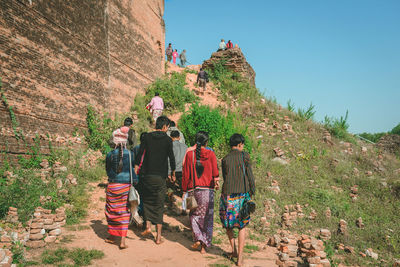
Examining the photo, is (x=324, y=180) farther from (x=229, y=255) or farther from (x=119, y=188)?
(x=119, y=188)

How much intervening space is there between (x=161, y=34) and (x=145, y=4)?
2035mm

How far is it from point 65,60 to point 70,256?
6.11 meters

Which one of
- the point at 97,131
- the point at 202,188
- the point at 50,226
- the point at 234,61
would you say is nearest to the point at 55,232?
the point at 50,226

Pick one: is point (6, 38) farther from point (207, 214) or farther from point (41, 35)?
point (207, 214)

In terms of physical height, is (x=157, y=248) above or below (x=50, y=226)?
below

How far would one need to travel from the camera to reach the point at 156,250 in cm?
389

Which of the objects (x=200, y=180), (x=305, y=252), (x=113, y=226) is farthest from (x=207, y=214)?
(x=305, y=252)

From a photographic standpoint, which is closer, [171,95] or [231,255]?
[231,255]

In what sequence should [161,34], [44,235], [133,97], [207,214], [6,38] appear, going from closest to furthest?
1. [44,235]
2. [207,214]
3. [6,38]
4. [133,97]
5. [161,34]

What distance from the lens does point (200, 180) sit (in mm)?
4082

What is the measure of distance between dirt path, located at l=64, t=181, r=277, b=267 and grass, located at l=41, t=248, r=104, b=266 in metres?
0.11

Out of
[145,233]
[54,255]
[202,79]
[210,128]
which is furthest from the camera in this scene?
[202,79]

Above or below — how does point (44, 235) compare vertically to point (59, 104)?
below

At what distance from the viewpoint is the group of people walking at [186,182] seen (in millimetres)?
3760
